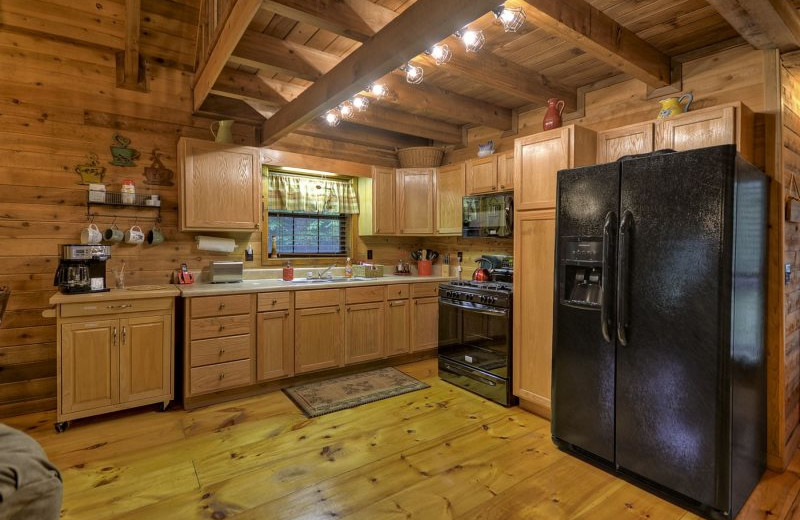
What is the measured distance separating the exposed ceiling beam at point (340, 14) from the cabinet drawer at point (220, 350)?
7.75ft

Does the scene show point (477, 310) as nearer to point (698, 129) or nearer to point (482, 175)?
point (482, 175)

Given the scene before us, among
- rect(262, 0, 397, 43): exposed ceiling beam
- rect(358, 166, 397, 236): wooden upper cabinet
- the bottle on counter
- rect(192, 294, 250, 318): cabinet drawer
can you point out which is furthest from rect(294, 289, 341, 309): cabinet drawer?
rect(262, 0, 397, 43): exposed ceiling beam

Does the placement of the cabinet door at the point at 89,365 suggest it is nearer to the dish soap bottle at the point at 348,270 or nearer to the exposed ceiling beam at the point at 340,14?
the dish soap bottle at the point at 348,270

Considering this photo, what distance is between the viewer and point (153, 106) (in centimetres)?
348

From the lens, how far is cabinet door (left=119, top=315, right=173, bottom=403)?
2920 millimetres

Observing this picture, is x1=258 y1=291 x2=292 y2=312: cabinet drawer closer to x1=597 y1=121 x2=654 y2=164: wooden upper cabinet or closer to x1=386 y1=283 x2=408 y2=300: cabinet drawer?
x1=386 y1=283 x2=408 y2=300: cabinet drawer

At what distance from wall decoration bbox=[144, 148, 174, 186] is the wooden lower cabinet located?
43.9 inches

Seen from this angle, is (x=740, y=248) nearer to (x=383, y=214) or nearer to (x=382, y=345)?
(x=382, y=345)

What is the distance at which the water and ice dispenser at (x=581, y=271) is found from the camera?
7.77 ft

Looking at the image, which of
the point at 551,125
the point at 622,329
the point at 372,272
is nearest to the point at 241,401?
the point at 372,272

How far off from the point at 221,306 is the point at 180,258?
769 millimetres

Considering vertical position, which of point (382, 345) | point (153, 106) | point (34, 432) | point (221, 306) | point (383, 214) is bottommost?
point (34, 432)

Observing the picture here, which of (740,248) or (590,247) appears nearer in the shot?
(740,248)

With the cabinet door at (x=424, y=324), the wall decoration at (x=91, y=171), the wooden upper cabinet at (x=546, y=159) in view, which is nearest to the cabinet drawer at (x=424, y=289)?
the cabinet door at (x=424, y=324)
